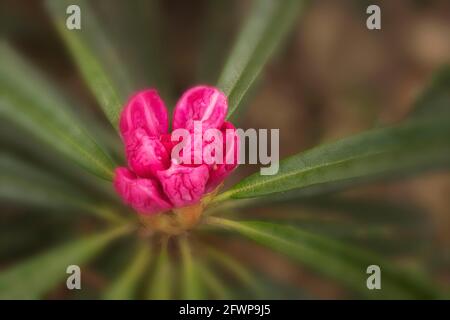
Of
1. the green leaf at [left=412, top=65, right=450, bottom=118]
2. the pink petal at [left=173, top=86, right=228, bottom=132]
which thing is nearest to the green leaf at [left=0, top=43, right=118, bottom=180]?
the pink petal at [left=173, top=86, right=228, bottom=132]

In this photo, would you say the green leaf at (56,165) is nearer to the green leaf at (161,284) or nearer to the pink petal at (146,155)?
the green leaf at (161,284)

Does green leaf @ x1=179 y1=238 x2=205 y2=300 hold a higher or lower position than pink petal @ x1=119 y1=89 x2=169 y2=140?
lower

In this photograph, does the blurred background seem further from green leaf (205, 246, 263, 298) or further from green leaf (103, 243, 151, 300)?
green leaf (103, 243, 151, 300)

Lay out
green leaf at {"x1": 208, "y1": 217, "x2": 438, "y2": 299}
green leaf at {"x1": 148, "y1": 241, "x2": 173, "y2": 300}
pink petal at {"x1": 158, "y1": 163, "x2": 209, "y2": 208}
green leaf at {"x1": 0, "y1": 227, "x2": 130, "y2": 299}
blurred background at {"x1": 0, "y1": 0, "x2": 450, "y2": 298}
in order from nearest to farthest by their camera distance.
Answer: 1. pink petal at {"x1": 158, "y1": 163, "x2": 209, "y2": 208}
2. green leaf at {"x1": 208, "y1": 217, "x2": 438, "y2": 299}
3. green leaf at {"x1": 0, "y1": 227, "x2": 130, "y2": 299}
4. green leaf at {"x1": 148, "y1": 241, "x2": 173, "y2": 300}
5. blurred background at {"x1": 0, "y1": 0, "x2": 450, "y2": 298}

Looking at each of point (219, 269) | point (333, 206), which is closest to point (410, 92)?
point (333, 206)

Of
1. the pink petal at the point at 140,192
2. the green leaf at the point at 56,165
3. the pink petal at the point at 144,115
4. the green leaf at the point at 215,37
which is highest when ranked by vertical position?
the green leaf at the point at 215,37

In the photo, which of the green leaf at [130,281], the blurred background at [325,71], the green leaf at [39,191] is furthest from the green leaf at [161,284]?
the blurred background at [325,71]
